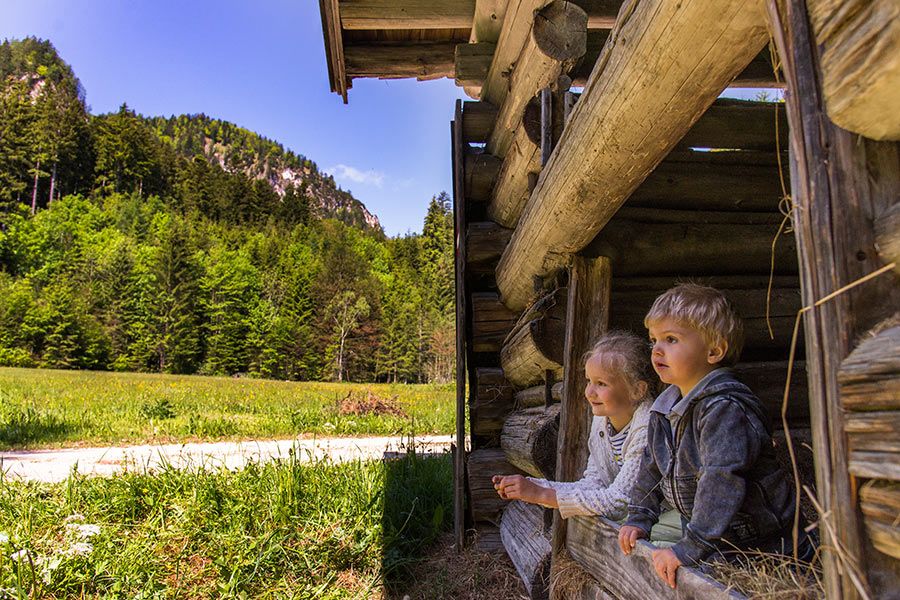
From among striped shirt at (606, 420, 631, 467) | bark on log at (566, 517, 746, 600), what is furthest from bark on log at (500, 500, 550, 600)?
striped shirt at (606, 420, 631, 467)

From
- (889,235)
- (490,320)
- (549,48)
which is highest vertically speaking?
(549,48)

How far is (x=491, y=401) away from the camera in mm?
5031

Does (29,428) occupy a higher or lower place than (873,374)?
lower

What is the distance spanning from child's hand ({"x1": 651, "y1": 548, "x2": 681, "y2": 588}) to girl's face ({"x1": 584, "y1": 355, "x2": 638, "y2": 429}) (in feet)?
2.77

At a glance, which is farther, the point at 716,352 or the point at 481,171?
the point at 481,171

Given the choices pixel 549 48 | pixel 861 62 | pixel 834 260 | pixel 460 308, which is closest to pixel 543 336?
pixel 460 308

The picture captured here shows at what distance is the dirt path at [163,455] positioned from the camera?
634cm

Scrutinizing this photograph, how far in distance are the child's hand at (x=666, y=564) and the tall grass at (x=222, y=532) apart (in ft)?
8.95

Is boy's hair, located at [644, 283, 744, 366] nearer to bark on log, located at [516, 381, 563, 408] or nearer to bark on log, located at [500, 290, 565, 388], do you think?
bark on log, located at [500, 290, 565, 388]

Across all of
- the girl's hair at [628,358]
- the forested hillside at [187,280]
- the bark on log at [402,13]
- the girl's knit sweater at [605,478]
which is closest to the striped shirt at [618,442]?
the girl's knit sweater at [605,478]

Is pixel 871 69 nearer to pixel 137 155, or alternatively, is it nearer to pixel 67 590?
pixel 67 590

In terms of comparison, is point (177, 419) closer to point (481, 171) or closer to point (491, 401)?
point (491, 401)

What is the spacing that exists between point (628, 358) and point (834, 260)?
1.63 metres

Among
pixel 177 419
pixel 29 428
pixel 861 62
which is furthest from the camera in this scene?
pixel 177 419
